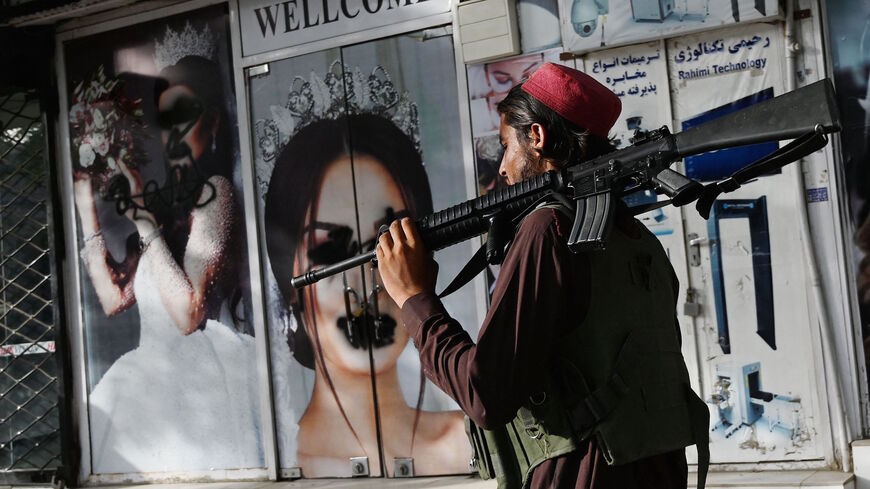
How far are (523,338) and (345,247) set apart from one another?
5.28 meters

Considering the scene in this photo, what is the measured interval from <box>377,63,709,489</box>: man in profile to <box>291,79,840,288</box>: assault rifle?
0.19ft

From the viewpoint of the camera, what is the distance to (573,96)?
227cm

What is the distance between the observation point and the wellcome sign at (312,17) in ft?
23.0

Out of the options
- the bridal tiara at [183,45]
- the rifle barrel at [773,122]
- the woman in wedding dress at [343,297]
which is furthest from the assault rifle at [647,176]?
the bridal tiara at [183,45]

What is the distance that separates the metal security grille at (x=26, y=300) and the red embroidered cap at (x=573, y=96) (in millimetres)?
6847

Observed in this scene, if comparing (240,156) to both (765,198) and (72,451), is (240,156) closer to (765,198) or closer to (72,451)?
(72,451)

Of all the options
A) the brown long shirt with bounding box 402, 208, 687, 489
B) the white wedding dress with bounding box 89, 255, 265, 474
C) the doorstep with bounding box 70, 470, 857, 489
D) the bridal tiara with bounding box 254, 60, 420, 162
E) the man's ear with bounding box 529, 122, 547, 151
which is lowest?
the doorstep with bounding box 70, 470, 857, 489

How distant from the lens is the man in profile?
79.7 inches

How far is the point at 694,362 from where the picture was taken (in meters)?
6.21

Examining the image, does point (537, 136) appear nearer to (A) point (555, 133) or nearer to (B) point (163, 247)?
(A) point (555, 133)

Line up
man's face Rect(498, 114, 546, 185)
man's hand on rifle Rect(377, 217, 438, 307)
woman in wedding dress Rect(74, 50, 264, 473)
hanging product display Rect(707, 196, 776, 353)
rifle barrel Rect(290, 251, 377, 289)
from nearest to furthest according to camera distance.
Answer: man's hand on rifle Rect(377, 217, 438, 307) < man's face Rect(498, 114, 546, 185) < rifle barrel Rect(290, 251, 377, 289) < hanging product display Rect(707, 196, 776, 353) < woman in wedding dress Rect(74, 50, 264, 473)

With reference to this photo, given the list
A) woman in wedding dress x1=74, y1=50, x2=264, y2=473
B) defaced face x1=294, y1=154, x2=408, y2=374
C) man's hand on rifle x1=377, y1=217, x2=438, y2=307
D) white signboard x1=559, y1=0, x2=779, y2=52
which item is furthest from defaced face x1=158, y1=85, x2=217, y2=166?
man's hand on rifle x1=377, y1=217, x2=438, y2=307

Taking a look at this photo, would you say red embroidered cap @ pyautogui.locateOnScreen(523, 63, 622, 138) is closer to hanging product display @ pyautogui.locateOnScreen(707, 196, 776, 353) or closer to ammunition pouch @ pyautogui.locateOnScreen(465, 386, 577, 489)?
ammunition pouch @ pyautogui.locateOnScreen(465, 386, 577, 489)

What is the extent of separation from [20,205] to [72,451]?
1.96m
